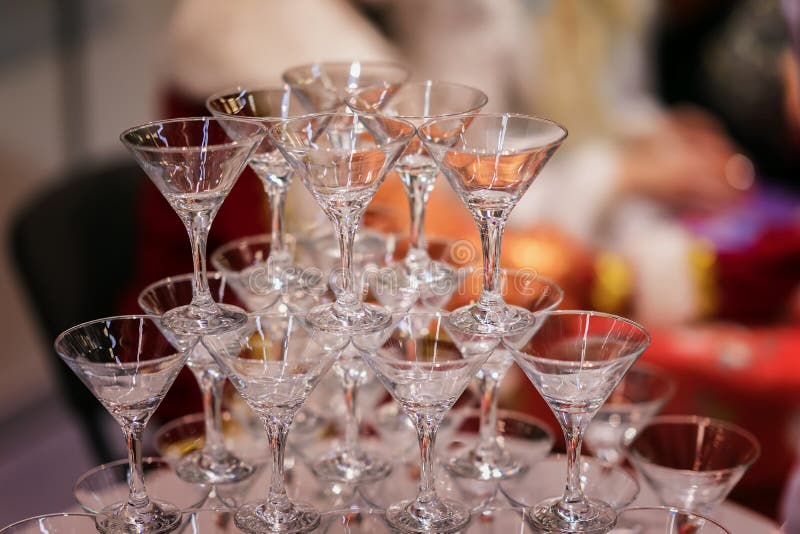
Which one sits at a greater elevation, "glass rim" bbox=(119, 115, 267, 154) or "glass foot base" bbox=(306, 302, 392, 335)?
"glass rim" bbox=(119, 115, 267, 154)

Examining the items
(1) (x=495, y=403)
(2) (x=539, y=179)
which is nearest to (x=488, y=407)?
(1) (x=495, y=403)

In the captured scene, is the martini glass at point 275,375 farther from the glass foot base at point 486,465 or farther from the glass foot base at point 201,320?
the glass foot base at point 486,465

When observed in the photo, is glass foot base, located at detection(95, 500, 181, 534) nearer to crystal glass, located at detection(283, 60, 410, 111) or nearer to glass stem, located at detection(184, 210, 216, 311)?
glass stem, located at detection(184, 210, 216, 311)

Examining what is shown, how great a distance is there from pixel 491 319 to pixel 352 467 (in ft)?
0.55

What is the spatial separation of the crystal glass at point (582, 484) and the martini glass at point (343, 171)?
0.56 ft

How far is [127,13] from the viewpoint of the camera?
223 centimetres

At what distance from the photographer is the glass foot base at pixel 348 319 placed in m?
0.62

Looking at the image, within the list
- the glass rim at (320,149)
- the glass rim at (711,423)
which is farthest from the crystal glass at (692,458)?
the glass rim at (320,149)

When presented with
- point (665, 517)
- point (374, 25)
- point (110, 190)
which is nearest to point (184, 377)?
point (110, 190)

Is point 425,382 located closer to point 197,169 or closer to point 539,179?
point 197,169

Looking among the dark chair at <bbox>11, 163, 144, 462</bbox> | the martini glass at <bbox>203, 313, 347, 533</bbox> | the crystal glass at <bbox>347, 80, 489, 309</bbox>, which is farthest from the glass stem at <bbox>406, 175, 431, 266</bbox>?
the dark chair at <bbox>11, 163, 144, 462</bbox>

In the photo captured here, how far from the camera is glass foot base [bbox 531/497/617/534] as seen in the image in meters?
0.63

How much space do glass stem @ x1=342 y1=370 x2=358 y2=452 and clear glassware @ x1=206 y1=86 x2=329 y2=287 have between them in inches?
3.2

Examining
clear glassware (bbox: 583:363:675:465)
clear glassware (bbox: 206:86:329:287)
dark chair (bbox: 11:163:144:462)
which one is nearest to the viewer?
clear glassware (bbox: 206:86:329:287)
